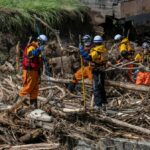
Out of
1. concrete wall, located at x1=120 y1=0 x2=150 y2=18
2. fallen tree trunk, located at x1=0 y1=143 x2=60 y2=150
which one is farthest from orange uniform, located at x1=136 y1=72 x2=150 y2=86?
concrete wall, located at x1=120 y1=0 x2=150 y2=18

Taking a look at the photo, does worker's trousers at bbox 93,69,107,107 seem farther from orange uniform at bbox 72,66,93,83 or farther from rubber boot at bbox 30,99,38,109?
rubber boot at bbox 30,99,38,109

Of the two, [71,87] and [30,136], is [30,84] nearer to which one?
[71,87]

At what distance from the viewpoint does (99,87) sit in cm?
1355

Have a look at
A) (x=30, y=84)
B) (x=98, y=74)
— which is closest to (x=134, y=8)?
(x=98, y=74)

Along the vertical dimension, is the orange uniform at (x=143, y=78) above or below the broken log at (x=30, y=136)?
below

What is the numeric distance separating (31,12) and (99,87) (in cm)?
772

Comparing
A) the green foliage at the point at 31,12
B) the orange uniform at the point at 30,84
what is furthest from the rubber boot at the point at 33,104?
the green foliage at the point at 31,12

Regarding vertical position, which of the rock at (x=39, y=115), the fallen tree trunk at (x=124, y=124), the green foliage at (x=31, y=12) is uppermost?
the green foliage at (x=31, y=12)

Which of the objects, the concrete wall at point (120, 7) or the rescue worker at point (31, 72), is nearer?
the rescue worker at point (31, 72)

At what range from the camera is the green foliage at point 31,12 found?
65.2 ft

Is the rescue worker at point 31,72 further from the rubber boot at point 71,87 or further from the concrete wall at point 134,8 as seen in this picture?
the concrete wall at point 134,8

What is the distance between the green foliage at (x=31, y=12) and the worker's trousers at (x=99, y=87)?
692 cm

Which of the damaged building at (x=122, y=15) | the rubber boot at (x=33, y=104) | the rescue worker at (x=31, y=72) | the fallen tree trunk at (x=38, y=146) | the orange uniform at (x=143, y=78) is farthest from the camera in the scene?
the damaged building at (x=122, y=15)

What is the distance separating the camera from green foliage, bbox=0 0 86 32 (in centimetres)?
1988
